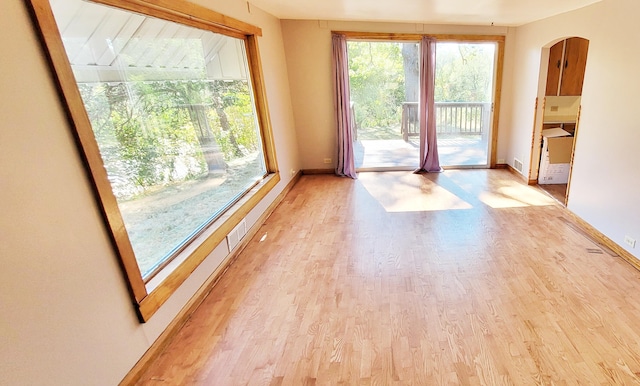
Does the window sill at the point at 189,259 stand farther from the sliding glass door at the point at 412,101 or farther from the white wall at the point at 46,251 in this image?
the sliding glass door at the point at 412,101

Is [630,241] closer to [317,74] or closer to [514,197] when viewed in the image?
[514,197]

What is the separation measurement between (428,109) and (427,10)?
61.1 inches

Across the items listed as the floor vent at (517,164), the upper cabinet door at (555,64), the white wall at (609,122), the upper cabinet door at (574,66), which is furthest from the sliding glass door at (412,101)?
the white wall at (609,122)

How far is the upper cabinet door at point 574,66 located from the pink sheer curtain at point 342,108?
285 centimetres

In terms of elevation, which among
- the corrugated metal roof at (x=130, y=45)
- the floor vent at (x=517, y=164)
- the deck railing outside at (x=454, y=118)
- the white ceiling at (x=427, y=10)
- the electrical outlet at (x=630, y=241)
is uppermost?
the white ceiling at (x=427, y=10)

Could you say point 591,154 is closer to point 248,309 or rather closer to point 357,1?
point 357,1

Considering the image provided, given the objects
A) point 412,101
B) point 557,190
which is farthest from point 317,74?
point 557,190

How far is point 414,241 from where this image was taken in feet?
9.34

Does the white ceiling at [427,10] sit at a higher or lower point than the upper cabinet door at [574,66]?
higher

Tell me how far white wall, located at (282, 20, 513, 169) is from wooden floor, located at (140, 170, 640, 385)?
1991 mm

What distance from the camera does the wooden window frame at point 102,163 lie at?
4.01 ft

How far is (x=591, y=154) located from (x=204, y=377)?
3.69m

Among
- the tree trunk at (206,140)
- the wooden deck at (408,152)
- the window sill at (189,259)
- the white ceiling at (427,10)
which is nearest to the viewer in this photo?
the window sill at (189,259)

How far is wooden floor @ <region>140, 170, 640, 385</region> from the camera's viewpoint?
1582 mm
